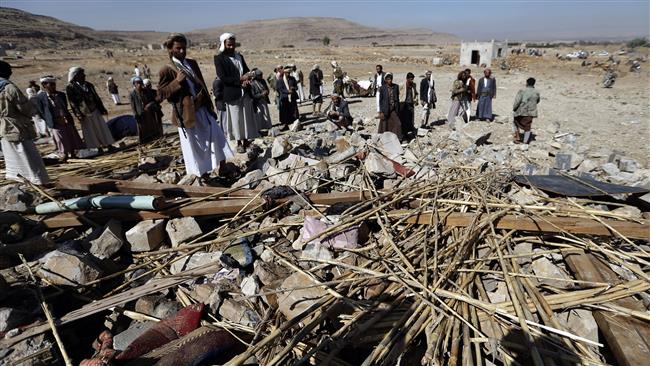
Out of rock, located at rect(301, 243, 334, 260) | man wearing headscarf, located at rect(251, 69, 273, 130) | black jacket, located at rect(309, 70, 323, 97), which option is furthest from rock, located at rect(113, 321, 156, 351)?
Result: black jacket, located at rect(309, 70, 323, 97)

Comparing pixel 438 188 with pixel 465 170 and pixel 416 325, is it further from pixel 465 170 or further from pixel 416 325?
pixel 416 325

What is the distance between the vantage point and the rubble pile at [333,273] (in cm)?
204

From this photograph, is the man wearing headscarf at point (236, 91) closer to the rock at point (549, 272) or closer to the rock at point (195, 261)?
the rock at point (195, 261)

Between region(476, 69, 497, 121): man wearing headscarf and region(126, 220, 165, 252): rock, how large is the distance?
8677mm

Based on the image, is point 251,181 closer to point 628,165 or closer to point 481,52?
point 628,165

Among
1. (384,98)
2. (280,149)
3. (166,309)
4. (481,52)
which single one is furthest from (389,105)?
(481,52)

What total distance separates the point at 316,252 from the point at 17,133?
3.98 metres

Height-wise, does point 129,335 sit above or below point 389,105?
below

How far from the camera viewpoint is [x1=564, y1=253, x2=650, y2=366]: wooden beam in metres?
1.82

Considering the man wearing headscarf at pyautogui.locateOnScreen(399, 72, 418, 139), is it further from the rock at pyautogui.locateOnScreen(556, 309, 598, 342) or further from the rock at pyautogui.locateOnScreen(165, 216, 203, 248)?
the rock at pyautogui.locateOnScreen(556, 309, 598, 342)

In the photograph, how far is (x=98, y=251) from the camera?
10.4 feet

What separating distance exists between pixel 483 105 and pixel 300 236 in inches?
321

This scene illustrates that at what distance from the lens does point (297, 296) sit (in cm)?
238

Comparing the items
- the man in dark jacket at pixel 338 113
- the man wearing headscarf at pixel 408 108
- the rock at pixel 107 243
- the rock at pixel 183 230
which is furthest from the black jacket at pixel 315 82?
the rock at pixel 107 243
